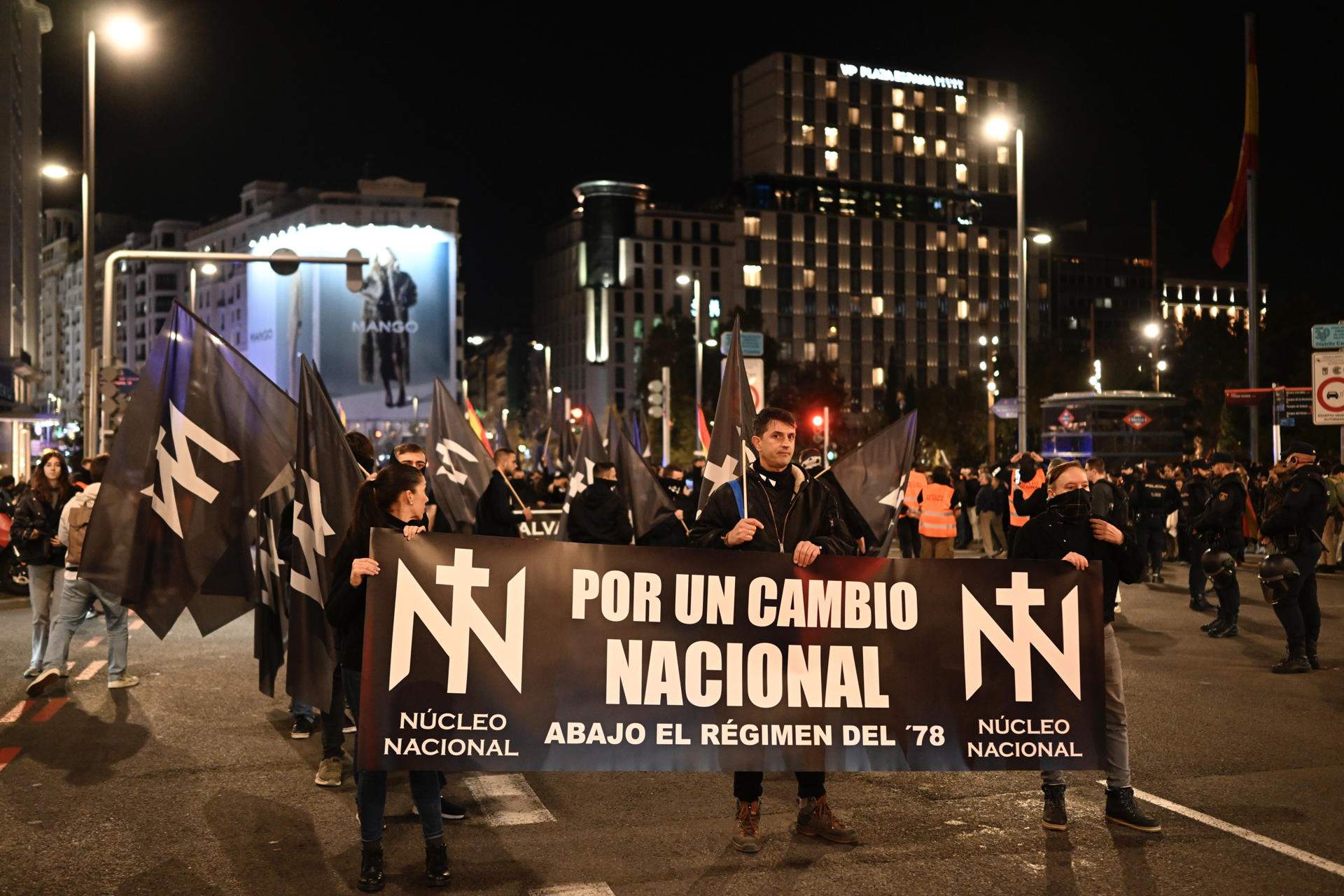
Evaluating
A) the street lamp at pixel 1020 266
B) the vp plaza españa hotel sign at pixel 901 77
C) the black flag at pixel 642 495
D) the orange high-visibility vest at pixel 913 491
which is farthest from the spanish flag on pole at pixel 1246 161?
the vp plaza españa hotel sign at pixel 901 77

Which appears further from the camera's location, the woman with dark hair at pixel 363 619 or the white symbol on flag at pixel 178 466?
the white symbol on flag at pixel 178 466

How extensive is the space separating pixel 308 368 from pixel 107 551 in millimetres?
1806

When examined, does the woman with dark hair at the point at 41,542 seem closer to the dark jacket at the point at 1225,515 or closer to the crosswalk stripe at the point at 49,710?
the crosswalk stripe at the point at 49,710

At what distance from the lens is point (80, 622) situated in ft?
35.0

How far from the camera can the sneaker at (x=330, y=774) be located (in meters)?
7.54

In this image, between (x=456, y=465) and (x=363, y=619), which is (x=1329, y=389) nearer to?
A: (x=456, y=465)

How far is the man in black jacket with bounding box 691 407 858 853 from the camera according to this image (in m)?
6.31

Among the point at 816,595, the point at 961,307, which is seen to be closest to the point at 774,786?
the point at 816,595

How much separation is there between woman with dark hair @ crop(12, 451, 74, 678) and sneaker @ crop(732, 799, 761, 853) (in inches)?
279

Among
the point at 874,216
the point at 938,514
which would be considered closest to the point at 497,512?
the point at 938,514

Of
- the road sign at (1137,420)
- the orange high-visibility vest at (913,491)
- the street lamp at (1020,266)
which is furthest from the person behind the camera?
the road sign at (1137,420)

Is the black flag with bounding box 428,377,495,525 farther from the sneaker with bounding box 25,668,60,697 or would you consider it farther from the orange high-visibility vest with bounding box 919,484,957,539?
the orange high-visibility vest with bounding box 919,484,957,539

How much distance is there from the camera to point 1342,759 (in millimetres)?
8086

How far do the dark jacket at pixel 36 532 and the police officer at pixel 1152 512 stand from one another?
45.5ft
